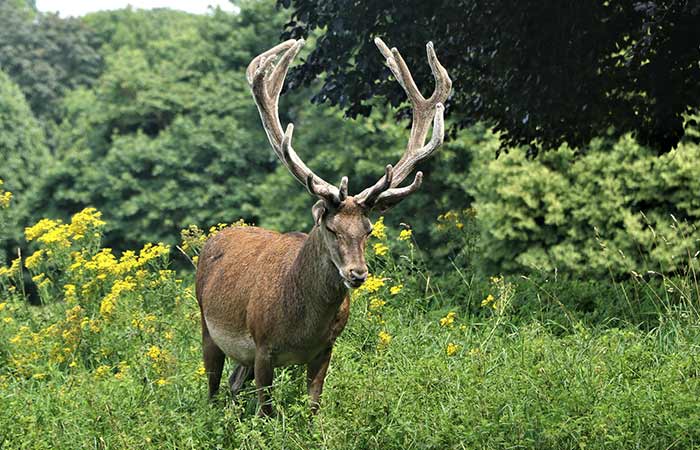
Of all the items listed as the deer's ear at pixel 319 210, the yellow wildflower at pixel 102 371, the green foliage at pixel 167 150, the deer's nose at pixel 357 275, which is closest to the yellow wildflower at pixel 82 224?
the yellow wildflower at pixel 102 371

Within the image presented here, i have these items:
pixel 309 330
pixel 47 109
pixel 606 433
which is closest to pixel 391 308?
pixel 309 330

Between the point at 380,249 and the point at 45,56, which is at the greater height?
the point at 380,249

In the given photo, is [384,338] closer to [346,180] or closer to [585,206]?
[346,180]

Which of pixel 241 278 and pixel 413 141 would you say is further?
pixel 241 278

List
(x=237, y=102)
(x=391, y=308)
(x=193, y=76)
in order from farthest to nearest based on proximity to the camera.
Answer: (x=193, y=76) → (x=237, y=102) → (x=391, y=308)

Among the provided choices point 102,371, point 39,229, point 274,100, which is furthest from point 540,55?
point 39,229

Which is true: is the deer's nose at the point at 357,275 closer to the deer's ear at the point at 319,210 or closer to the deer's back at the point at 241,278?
the deer's ear at the point at 319,210

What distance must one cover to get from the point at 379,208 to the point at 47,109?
3751 cm

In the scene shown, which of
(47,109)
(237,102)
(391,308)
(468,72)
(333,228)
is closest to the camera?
(333,228)

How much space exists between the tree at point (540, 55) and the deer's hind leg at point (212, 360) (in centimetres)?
289

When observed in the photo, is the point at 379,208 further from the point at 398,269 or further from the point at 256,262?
the point at 398,269

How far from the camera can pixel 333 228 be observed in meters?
5.82

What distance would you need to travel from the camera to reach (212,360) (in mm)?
7152

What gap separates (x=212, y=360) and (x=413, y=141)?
6.32ft
